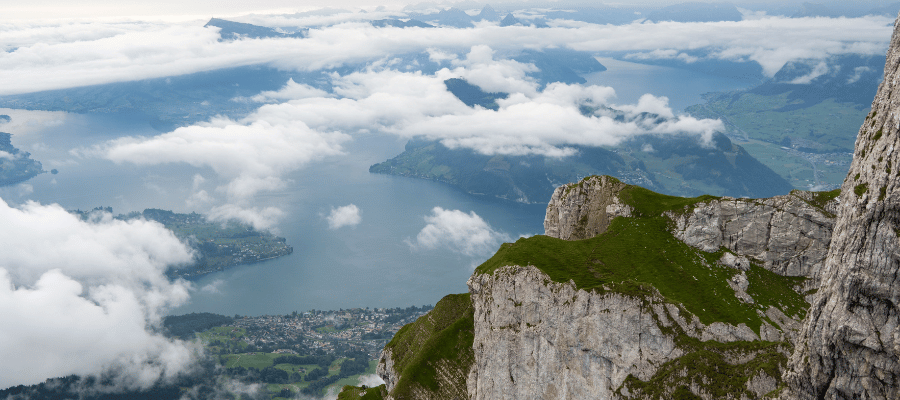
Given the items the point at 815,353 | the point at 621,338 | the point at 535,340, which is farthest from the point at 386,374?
the point at 815,353

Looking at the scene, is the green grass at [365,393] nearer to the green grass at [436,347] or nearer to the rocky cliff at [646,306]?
the green grass at [436,347]

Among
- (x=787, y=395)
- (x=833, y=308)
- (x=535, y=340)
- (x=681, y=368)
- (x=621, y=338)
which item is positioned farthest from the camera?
(x=535, y=340)

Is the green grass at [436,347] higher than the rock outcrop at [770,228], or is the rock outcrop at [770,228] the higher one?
the rock outcrop at [770,228]

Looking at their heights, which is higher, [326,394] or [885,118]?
[885,118]

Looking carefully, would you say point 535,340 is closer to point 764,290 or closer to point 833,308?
point 764,290

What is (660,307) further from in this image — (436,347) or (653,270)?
(436,347)

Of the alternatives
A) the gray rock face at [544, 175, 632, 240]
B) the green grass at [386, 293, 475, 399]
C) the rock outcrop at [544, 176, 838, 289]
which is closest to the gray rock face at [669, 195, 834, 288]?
the rock outcrop at [544, 176, 838, 289]

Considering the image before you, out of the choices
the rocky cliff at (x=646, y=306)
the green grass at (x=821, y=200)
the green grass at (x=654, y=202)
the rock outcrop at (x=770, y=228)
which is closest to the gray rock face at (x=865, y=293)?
the rocky cliff at (x=646, y=306)
